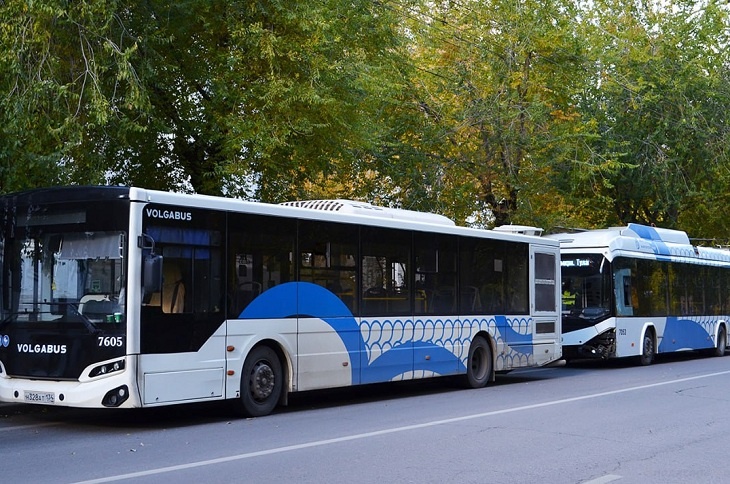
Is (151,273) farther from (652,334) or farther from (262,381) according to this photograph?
(652,334)

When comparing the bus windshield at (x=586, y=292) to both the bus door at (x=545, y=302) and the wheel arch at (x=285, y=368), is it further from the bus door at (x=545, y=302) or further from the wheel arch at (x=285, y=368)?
the wheel arch at (x=285, y=368)

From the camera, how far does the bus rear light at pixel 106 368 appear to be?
11.5 meters

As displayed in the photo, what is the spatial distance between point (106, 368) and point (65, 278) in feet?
4.14

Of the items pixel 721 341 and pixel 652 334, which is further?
pixel 721 341

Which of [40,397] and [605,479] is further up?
[40,397]

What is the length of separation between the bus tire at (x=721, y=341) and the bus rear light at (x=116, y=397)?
927 inches

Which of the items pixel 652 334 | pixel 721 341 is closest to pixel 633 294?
pixel 652 334

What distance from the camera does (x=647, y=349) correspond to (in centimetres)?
2611

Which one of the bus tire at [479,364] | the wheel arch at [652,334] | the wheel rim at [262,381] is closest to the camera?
the wheel rim at [262,381]

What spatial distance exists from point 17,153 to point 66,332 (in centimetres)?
435

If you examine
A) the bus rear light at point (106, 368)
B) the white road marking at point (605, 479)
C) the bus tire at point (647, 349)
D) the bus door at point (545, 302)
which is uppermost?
the bus door at point (545, 302)

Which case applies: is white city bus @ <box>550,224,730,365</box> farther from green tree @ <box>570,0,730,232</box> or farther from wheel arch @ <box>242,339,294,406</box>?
wheel arch @ <box>242,339,294,406</box>

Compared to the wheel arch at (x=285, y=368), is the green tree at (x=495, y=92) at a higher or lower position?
higher

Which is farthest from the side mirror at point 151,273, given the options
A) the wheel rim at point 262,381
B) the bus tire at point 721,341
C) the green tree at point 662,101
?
the bus tire at point 721,341
